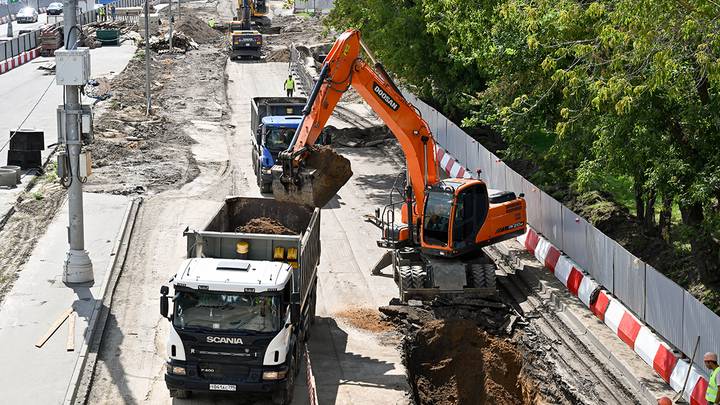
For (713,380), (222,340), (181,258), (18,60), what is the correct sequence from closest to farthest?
(713,380) → (222,340) → (181,258) → (18,60)

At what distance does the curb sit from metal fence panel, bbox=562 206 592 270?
455 inches

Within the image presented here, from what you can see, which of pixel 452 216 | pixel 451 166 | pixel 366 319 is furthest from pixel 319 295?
pixel 451 166

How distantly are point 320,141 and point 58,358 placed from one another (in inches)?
708

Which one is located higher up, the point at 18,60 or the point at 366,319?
the point at 366,319

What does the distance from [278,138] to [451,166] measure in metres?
6.97

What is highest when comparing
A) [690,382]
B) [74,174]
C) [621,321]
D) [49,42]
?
[74,174]

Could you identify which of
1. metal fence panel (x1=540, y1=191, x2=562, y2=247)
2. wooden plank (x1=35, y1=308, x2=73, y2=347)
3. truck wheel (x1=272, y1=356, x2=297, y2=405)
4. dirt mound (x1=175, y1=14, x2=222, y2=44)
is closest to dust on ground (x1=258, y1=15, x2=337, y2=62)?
dirt mound (x1=175, y1=14, x2=222, y2=44)

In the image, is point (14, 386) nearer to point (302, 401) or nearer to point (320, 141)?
point (302, 401)

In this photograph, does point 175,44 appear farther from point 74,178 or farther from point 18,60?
point 74,178

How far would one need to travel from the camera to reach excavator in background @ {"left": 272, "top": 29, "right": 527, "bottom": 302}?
25.6 m

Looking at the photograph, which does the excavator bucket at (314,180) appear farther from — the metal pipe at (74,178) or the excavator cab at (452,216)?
the metal pipe at (74,178)

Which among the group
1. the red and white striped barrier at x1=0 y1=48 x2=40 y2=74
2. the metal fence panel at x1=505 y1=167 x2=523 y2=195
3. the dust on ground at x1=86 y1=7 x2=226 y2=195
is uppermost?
the metal fence panel at x1=505 y1=167 x2=523 y2=195

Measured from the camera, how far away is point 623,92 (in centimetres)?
2244

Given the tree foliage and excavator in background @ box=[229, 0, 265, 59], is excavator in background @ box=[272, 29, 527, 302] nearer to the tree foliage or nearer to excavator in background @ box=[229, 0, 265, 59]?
the tree foliage
